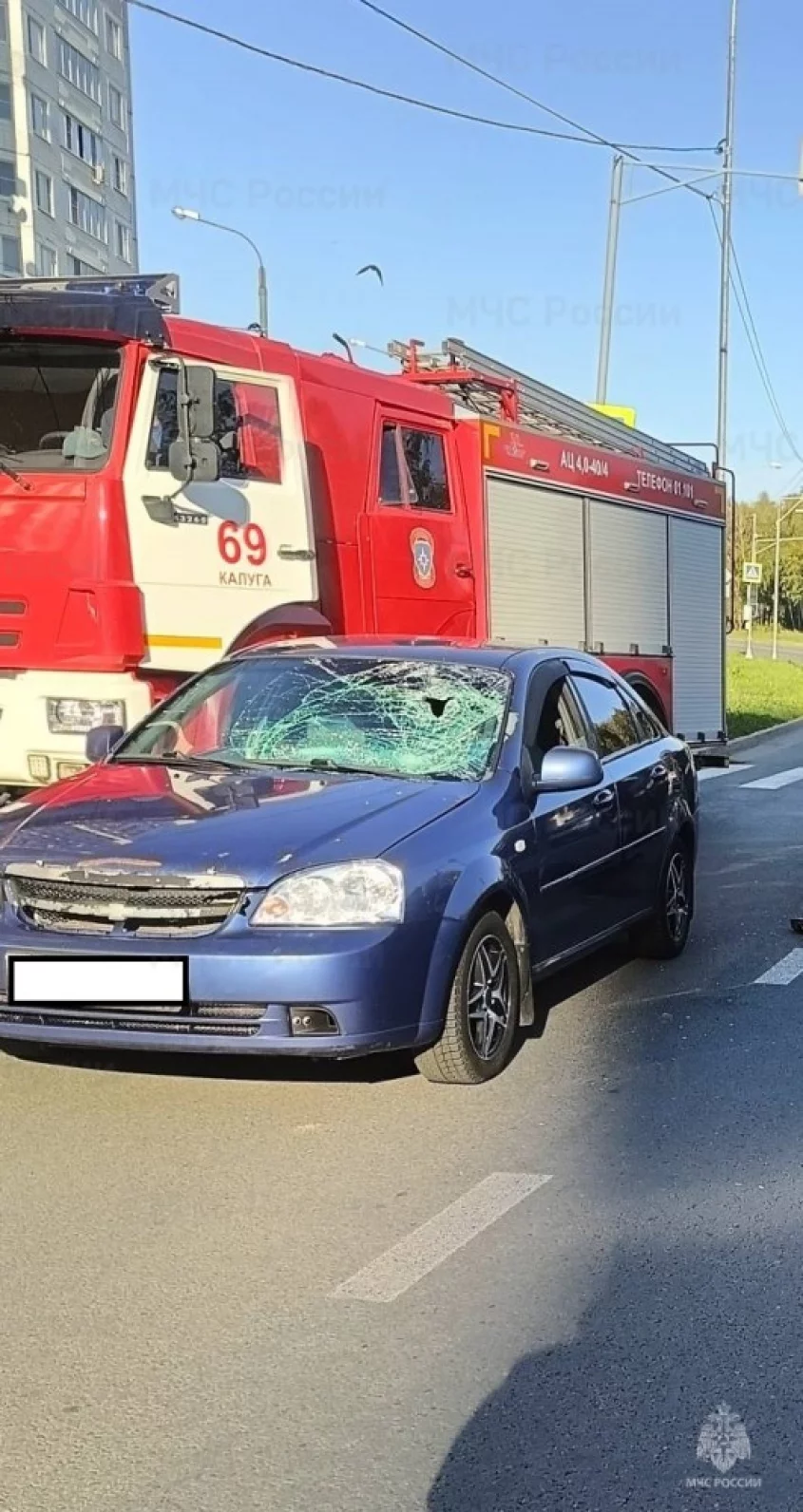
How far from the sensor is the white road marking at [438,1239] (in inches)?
143

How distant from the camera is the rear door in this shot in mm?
6570

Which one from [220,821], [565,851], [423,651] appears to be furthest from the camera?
[423,651]

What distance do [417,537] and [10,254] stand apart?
5652cm

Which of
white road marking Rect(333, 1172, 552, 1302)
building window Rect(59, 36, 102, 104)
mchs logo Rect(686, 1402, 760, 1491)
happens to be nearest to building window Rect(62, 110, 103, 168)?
building window Rect(59, 36, 102, 104)

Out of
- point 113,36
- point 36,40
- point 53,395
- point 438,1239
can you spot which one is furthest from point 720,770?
point 113,36

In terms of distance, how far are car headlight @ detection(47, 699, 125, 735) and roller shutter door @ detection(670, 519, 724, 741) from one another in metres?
7.33

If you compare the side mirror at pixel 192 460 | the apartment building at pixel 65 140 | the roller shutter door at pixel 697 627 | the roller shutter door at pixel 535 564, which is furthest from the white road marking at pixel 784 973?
the apartment building at pixel 65 140

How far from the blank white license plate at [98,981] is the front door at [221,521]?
292 centimetres

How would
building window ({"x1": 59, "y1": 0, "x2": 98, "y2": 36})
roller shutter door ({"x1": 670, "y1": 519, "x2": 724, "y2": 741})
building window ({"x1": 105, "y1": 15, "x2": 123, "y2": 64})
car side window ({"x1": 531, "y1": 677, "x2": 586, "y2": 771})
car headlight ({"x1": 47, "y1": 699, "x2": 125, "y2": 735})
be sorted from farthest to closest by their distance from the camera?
building window ({"x1": 105, "y1": 15, "x2": 123, "y2": 64}) < building window ({"x1": 59, "y1": 0, "x2": 98, "y2": 36}) < roller shutter door ({"x1": 670, "y1": 519, "x2": 724, "y2": 741}) < car headlight ({"x1": 47, "y1": 699, "x2": 125, "y2": 735}) < car side window ({"x1": 531, "y1": 677, "x2": 586, "y2": 771})

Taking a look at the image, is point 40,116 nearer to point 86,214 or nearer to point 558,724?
point 86,214

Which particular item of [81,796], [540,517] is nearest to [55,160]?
[540,517]

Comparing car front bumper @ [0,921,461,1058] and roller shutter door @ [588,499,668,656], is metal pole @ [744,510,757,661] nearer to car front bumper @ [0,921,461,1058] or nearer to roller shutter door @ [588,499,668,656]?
roller shutter door @ [588,499,668,656]

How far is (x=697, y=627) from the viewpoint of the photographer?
14242mm

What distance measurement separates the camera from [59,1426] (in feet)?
9.82
